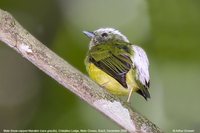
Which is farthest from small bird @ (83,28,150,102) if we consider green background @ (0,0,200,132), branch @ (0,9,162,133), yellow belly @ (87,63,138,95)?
green background @ (0,0,200,132)

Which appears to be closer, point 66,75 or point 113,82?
point 66,75

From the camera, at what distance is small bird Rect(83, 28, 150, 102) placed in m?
2.70

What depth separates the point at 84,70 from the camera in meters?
4.54

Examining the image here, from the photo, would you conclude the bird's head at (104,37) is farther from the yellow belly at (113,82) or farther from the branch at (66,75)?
the branch at (66,75)

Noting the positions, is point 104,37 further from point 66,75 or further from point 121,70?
point 66,75

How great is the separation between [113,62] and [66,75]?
0.78m

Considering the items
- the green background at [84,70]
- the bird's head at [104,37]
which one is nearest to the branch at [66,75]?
the bird's head at [104,37]

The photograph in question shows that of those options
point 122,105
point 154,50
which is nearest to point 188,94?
point 154,50

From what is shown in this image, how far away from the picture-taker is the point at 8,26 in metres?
2.04

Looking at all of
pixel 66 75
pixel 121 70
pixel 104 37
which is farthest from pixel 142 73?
pixel 104 37

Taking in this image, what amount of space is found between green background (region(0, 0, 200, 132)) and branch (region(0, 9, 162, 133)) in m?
2.33

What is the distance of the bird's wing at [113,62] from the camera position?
2666 mm

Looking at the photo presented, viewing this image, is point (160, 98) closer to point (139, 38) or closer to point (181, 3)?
point (139, 38)

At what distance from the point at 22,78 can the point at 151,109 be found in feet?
4.75
